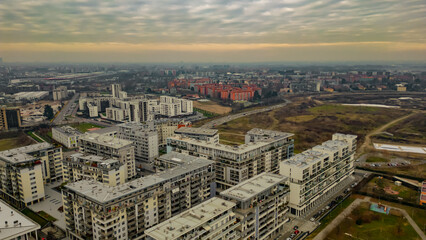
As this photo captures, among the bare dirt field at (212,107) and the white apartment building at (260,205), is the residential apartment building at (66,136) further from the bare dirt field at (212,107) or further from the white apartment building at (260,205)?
the bare dirt field at (212,107)

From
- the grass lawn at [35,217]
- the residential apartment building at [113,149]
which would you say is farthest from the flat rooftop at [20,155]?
the grass lawn at [35,217]

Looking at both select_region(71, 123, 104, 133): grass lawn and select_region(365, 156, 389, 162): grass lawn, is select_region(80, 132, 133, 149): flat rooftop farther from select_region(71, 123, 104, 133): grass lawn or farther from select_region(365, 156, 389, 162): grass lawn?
select_region(365, 156, 389, 162): grass lawn

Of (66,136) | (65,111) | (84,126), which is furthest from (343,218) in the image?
(65,111)

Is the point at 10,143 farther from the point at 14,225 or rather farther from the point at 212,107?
the point at 212,107

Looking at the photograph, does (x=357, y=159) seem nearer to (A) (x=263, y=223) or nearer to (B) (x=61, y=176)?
(A) (x=263, y=223)

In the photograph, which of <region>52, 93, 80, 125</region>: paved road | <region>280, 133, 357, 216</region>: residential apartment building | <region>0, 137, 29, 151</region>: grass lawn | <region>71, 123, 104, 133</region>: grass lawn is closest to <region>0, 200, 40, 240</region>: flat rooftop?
<region>280, 133, 357, 216</region>: residential apartment building

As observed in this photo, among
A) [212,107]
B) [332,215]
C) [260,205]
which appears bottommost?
[332,215]
